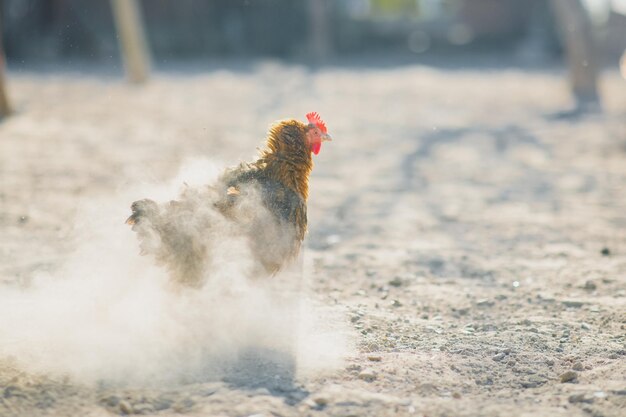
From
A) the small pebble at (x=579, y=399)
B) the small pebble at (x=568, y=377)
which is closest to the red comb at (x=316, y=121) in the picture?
the small pebble at (x=568, y=377)

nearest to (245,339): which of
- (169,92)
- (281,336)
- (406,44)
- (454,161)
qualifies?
(281,336)

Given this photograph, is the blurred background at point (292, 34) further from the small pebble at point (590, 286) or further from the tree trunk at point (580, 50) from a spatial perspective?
the small pebble at point (590, 286)

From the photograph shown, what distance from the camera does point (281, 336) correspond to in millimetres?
3934

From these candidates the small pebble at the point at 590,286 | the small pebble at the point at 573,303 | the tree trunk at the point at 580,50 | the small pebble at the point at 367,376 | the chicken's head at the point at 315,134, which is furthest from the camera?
the tree trunk at the point at 580,50

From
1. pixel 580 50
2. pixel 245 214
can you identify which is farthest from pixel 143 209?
pixel 580 50

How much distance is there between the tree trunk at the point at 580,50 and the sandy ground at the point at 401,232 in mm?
397

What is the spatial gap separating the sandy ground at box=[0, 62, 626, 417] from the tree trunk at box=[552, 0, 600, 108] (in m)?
0.40

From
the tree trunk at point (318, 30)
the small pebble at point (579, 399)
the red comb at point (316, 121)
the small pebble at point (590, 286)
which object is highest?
the tree trunk at point (318, 30)

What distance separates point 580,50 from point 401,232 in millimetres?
8726

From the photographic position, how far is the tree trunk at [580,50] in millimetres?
13398

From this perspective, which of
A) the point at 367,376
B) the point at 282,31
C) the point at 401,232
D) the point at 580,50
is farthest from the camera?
the point at 282,31

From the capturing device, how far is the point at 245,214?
377 cm

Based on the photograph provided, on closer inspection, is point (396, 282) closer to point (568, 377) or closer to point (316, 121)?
point (316, 121)

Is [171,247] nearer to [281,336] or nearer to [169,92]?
[281,336]
